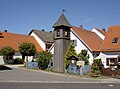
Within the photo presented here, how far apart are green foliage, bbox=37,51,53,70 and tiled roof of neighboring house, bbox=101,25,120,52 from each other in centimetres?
921

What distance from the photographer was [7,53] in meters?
49.5

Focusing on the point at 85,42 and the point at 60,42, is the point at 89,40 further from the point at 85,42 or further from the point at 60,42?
the point at 60,42

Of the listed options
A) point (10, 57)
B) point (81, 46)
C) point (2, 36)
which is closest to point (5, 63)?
point (10, 57)

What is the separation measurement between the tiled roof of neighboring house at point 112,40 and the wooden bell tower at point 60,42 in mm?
7425

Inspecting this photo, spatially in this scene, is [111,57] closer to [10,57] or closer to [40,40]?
[10,57]

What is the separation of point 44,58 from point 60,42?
381 centimetres

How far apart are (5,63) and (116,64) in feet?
84.1

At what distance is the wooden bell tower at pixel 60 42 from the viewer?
35688 millimetres

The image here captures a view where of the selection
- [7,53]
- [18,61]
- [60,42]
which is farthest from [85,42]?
[18,61]

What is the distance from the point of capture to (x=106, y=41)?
41.3 meters

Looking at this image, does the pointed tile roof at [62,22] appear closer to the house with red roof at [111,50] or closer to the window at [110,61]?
the house with red roof at [111,50]

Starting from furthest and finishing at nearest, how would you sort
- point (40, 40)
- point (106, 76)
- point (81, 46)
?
1. point (40, 40)
2. point (81, 46)
3. point (106, 76)
